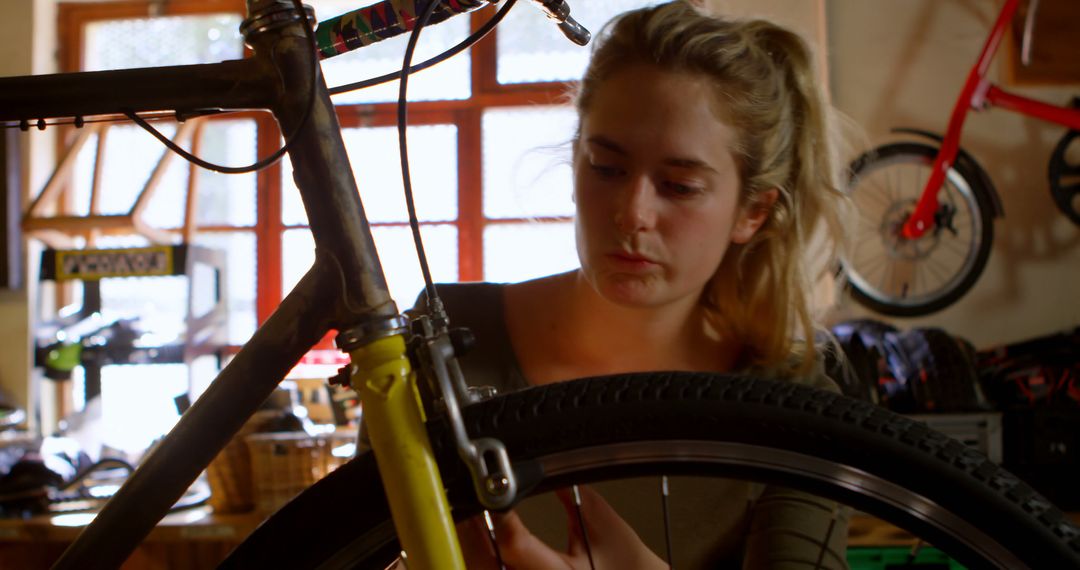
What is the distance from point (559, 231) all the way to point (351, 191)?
7.94 feet

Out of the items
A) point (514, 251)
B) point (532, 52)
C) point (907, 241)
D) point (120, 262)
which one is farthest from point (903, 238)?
point (120, 262)

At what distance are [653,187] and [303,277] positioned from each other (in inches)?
13.8

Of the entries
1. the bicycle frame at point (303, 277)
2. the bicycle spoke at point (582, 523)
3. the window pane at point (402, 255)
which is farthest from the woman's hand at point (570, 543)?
the window pane at point (402, 255)

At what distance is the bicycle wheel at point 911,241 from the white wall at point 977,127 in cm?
9

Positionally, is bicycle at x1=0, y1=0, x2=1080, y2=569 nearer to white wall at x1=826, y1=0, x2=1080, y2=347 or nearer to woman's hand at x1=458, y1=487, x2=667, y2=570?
A: woman's hand at x1=458, y1=487, x2=667, y2=570

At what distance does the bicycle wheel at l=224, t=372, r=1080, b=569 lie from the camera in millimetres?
397

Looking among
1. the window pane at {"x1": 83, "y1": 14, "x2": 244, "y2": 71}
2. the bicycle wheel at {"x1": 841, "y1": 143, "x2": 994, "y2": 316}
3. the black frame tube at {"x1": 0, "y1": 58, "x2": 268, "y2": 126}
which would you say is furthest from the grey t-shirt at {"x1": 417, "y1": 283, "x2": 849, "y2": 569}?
Result: the window pane at {"x1": 83, "y1": 14, "x2": 244, "y2": 71}

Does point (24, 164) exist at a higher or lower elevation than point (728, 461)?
higher

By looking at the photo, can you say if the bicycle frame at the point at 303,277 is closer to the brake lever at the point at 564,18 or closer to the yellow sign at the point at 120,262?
the brake lever at the point at 564,18

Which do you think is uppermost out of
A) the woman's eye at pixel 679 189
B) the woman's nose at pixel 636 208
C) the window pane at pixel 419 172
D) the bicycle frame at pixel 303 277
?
the window pane at pixel 419 172

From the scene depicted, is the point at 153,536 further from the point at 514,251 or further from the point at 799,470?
the point at 514,251

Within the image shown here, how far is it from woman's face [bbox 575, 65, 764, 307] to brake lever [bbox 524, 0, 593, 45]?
0.15 m

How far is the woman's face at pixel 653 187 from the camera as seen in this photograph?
0.71 meters

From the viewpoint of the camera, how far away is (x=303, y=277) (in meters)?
0.47
